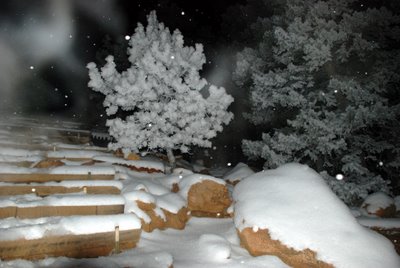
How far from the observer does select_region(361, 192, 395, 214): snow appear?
11891 millimetres

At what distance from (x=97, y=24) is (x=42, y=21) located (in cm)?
527

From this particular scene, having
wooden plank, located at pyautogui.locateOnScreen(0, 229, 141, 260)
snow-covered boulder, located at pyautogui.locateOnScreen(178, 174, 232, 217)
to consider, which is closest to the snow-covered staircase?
wooden plank, located at pyautogui.locateOnScreen(0, 229, 141, 260)

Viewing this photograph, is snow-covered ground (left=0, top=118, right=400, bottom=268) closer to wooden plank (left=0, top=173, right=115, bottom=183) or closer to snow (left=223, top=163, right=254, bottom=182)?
wooden plank (left=0, top=173, right=115, bottom=183)

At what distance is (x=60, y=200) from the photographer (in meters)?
8.21

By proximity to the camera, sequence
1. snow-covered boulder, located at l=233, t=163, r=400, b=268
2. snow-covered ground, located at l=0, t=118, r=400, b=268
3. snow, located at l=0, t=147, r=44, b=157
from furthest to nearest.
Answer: snow, located at l=0, t=147, r=44, b=157, snow-covered boulder, located at l=233, t=163, r=400, b=268, snow-covered ground, located at l=0, t=118, r=400, b=268

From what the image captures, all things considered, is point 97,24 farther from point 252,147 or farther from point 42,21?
point 252,147

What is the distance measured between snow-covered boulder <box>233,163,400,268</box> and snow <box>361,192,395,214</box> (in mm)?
4230

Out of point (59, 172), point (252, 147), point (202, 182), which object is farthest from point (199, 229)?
point (252, 147)

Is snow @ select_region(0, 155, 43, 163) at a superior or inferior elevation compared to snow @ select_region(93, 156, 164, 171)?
inferior

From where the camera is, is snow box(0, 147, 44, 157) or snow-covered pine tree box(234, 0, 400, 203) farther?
snow-covered pine tree box(234, 0, 400, 203)

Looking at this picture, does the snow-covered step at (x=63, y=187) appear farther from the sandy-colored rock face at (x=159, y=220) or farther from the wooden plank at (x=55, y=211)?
the sandy-colored rock face at (x=159, y=220)

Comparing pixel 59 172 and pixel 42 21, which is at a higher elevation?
pixel 42 21

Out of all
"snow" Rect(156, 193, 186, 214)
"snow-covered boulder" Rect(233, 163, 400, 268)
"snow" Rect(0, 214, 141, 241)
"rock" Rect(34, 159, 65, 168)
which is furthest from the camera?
"rock" Rect(34, 159, 65, 168)

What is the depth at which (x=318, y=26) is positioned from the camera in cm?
1280
